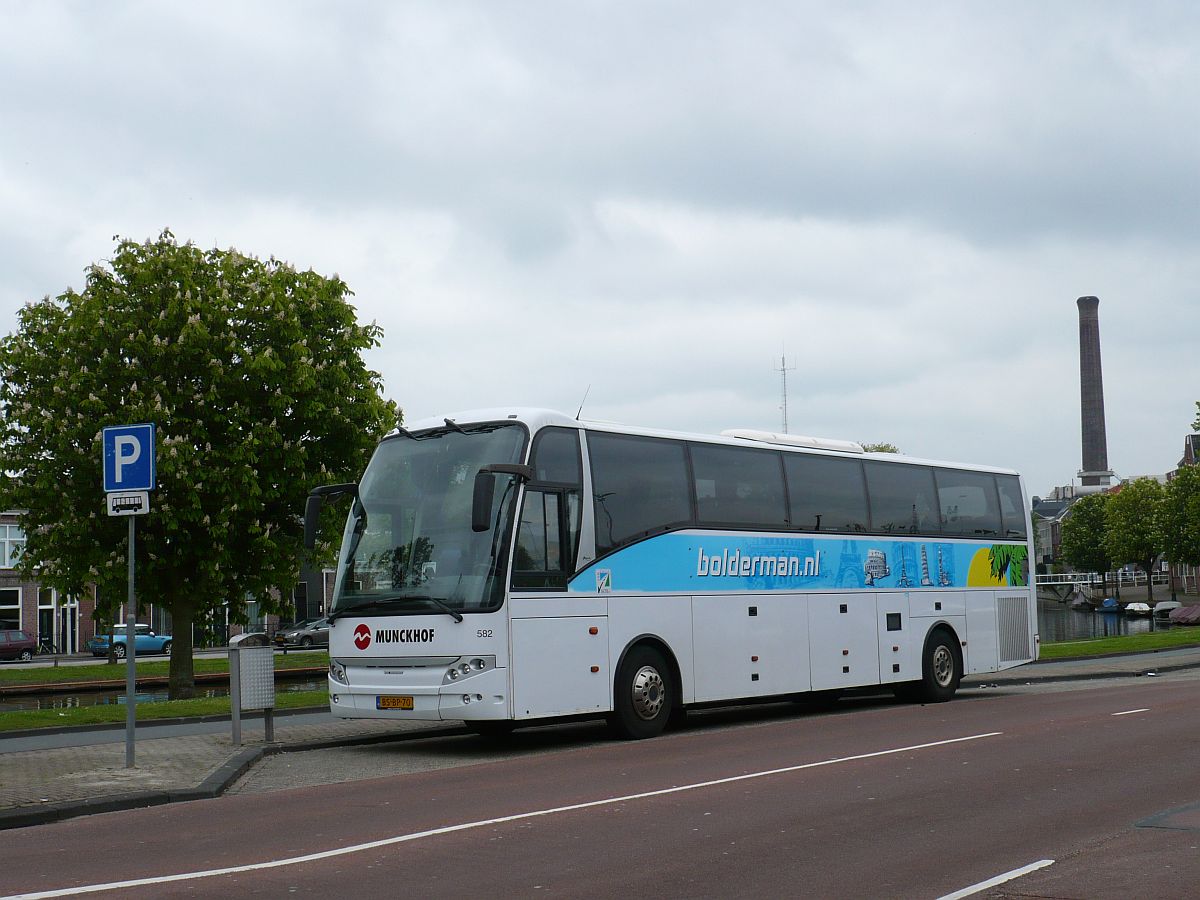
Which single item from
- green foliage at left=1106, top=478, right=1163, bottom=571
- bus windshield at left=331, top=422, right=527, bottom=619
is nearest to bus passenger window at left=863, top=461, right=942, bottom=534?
bus windshield at left=331, top=422, right=527, bottom=619

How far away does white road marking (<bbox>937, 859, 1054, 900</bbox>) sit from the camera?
660cm

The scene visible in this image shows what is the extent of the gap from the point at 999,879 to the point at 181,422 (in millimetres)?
22888

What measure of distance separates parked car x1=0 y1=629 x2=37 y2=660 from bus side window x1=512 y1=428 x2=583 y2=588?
51298mm

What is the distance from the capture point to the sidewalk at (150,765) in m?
10.7

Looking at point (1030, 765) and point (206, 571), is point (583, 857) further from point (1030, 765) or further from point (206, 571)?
point (206, 571)

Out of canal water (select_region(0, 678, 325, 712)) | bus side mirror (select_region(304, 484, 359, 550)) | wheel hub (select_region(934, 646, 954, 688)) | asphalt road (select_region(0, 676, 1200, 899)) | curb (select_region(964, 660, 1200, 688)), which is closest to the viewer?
asphalt road (select_region(0, 676, 1200, 899))

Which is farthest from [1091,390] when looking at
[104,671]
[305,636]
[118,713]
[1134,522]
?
[118,713]

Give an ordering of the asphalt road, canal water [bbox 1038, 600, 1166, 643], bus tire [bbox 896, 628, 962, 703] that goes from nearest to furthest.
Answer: the asphalt road < bus tire [bbox 896, 628, 962, 703] < canal water [bbox 1038, 600, 1166, 643]

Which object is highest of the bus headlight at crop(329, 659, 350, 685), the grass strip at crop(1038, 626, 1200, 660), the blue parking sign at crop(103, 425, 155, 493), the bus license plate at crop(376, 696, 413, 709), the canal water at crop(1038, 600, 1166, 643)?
the blue parking sign at crop(103, 425, 155, 493)

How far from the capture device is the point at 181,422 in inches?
1062

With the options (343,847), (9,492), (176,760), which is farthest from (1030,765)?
(9,492)

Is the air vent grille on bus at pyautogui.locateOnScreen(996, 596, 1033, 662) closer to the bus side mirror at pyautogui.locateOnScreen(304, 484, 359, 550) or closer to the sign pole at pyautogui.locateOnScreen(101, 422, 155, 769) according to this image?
the bus side mirror at pyautogui.locateOnScreen(304, 484, 359, 550)

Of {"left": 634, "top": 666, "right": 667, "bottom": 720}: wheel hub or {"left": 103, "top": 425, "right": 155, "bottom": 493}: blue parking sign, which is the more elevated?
{"left": 103, "top": 425, "right": 155, "bottom": 493}: blue parking sign

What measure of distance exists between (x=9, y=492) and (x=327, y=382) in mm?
7045
